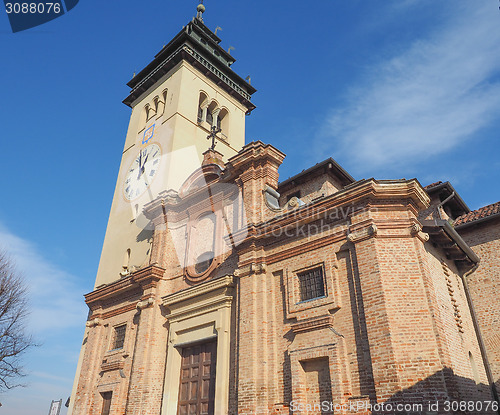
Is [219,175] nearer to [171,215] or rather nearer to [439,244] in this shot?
[171,215]

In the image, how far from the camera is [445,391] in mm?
8992

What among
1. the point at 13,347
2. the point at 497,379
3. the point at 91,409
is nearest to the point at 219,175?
the point at 91,409

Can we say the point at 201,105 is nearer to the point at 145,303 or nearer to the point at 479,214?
the point at 145,303

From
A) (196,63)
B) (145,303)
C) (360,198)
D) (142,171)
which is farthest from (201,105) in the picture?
(360,198)

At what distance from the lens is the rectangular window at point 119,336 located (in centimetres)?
1656

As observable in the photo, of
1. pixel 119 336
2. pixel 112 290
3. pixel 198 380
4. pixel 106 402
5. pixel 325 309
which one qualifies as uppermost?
pixel 112 290

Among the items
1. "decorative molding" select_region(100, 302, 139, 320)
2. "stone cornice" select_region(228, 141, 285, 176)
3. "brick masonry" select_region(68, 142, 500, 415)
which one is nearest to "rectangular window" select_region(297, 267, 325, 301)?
"brick masonry" select_region(68, 142, 500, 415)

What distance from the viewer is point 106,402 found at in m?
15.7

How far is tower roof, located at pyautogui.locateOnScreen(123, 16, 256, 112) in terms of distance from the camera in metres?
25.9

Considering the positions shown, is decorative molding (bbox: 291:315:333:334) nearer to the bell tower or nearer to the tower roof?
the bell tower

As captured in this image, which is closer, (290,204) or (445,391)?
(445,391)

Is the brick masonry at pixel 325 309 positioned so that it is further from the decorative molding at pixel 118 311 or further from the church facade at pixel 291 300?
the decorative molding at pixel 118 311

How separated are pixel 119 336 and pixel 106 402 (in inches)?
94.3

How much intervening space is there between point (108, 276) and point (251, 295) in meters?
10.6
